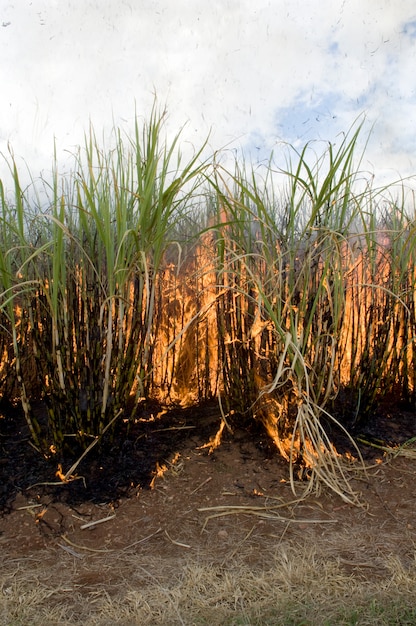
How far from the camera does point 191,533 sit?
6.40ft

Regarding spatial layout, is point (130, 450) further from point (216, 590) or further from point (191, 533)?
point (216, 590)

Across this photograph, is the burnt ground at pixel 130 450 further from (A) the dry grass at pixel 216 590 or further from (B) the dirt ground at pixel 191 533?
(A) the dry grass at pixel 216 590

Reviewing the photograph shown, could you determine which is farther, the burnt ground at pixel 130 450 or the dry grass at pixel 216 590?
the burnt ground at pixel 130 450

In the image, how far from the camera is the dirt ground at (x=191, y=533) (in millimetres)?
1618

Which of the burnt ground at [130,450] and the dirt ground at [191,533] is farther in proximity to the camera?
the burnt ground at [130,450]

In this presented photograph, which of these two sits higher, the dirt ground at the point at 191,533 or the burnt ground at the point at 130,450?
the burnt ground at the point at 130,450

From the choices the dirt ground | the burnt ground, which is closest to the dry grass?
the dirt ground

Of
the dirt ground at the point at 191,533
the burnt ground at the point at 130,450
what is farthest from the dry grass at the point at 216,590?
the burnt ground at the point at 130,450

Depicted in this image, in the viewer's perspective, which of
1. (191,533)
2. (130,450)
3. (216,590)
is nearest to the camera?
(216,590)

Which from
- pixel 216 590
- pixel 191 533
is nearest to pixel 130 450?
pixel 191 533

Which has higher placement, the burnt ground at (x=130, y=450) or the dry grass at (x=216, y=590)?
the burnt ground at (x=130, y=450)

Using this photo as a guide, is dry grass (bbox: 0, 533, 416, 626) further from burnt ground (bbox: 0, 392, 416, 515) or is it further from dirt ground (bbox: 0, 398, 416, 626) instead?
burnt ground (bbox: 0, 392, 416, 515)

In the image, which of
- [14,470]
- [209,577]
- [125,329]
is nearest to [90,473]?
[14,470]

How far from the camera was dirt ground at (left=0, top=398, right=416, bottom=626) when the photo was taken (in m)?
1.62
